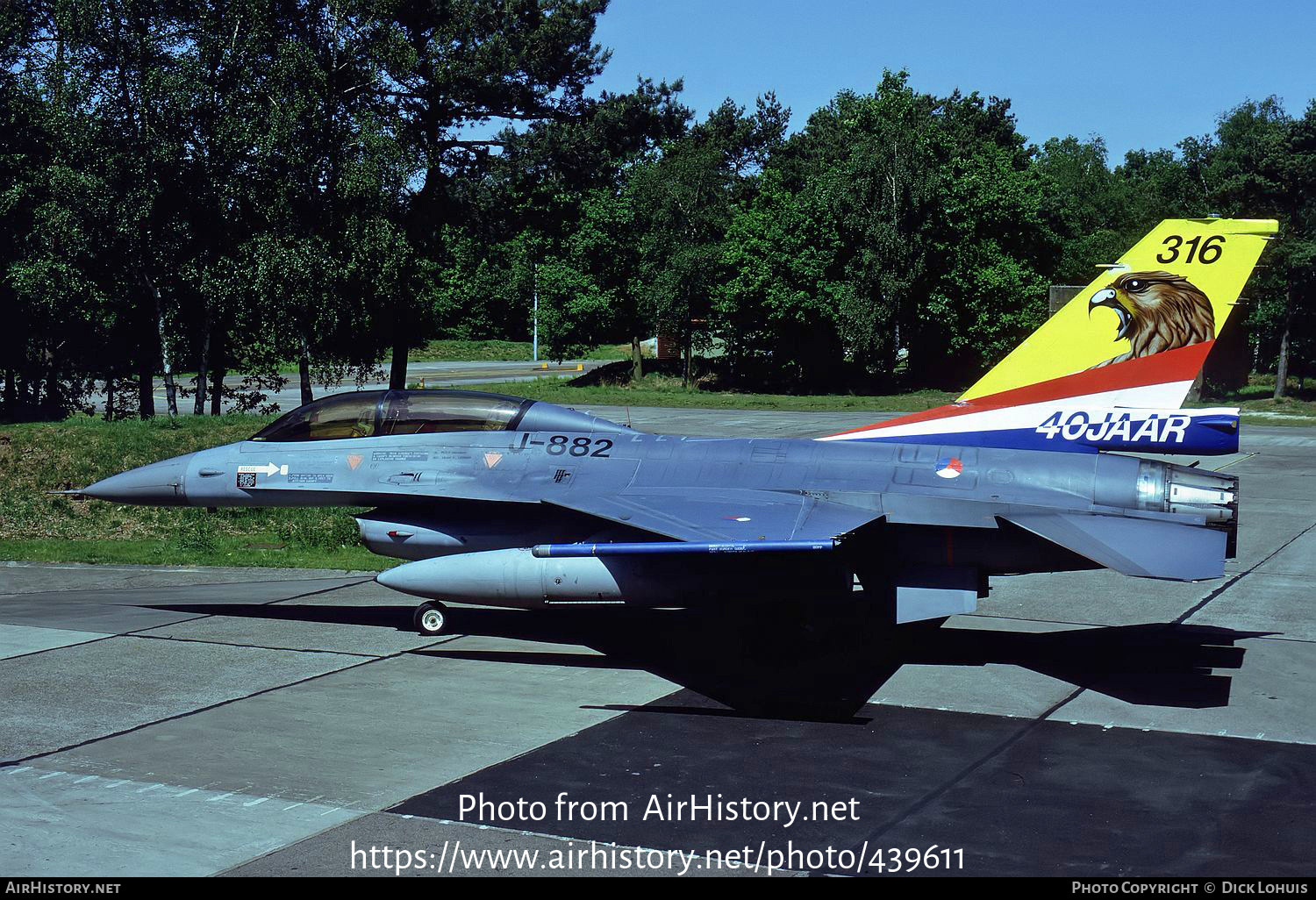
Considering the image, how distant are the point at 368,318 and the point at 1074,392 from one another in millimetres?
22582

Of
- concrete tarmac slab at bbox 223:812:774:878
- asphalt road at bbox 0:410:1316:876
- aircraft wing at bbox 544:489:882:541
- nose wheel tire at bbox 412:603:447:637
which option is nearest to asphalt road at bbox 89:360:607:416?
nose wheel tire at bbox 412:603:447:637

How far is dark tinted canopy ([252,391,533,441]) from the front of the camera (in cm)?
1396

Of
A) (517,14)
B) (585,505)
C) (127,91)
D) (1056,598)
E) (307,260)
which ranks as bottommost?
(1056,598)

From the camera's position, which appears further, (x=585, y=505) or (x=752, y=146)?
(x=752, y=146)

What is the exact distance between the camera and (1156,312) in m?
14.0

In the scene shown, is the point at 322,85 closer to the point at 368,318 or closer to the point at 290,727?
the point at 368,318

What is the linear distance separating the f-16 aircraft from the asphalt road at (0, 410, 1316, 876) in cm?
97

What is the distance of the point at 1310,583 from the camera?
55.2 feet

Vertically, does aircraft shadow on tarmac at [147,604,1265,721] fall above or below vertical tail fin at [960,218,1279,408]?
below

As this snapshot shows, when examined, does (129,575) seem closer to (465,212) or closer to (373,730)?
(373,730)

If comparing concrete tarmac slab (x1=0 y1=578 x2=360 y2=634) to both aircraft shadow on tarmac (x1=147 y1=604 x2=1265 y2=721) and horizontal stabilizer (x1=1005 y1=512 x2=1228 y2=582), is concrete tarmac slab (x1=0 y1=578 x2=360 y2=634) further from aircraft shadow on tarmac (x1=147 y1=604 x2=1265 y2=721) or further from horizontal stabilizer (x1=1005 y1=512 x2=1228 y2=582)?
horizontal stabilizer (x1=1005 y1=512 x2=1228 y2=582)

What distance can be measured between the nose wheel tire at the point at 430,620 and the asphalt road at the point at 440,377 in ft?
116

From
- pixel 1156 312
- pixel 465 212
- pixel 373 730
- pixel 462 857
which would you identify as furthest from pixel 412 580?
pixel 465 212
